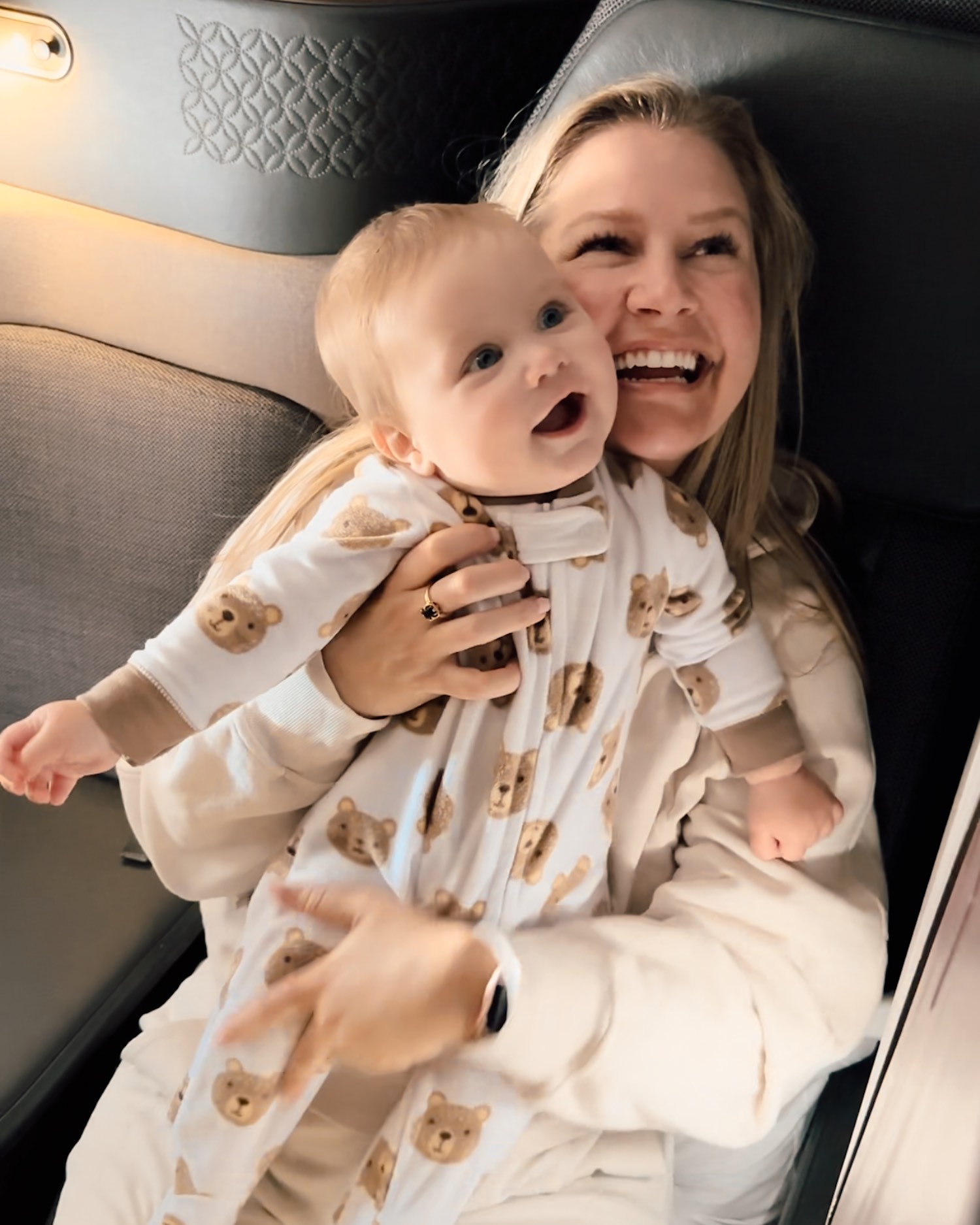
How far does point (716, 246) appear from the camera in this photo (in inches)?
40.4

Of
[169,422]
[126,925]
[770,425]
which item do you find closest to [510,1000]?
[770,425]

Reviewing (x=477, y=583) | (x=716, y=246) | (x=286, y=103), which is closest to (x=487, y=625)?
(x=477, y=583)

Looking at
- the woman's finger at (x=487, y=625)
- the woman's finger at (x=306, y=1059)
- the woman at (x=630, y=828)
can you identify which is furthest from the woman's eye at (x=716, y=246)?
the woman's finger at (x=306, y=1059)

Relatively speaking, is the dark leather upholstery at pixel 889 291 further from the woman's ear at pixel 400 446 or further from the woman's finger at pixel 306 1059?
the woman's finger at pixel 306 1059

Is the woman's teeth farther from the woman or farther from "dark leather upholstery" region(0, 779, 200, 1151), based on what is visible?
"dark leather upholstery" region(0, 779, 200, 1151)

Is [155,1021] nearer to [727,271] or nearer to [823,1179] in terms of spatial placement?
[823,1179]

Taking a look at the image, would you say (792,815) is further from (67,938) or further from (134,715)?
Result: (67,938)

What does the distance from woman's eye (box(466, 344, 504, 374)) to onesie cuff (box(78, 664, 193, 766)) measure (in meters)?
0.32

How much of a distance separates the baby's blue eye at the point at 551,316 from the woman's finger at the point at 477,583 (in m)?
0.18

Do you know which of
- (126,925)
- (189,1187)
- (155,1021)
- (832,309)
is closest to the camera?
(189,1187)

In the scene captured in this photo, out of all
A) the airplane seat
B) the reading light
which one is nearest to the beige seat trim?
the airplane seat

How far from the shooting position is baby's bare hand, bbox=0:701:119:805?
30.6 inches

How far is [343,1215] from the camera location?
927 millimetres

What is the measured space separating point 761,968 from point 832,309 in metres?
0.56
